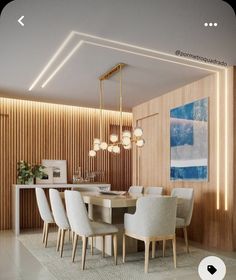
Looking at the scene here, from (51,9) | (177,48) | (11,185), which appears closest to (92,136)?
(11,185)

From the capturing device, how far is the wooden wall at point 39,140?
7207 mm

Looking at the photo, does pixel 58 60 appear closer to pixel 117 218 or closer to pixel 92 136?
pixel 117 218

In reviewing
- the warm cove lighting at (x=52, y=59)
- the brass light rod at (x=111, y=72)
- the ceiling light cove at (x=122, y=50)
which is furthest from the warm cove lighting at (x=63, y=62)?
the brass light rod at (x=111, y=72)

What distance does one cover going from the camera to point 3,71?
5.38 metres

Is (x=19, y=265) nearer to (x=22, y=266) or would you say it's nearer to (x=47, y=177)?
(x=22, y=266)

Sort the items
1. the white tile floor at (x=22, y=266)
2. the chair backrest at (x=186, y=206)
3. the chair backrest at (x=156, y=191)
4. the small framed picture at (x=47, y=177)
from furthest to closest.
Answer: the small framed picture at (x=47, y=177) < the chair backrest at (x=156, y=191) < the chair backrest at (x=186, y=206) < the white tile floor at (x=22, y=266)

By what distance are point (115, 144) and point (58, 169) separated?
2.79 m

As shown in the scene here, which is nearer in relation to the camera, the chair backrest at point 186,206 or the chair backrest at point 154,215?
the chair backrest at point 154,215

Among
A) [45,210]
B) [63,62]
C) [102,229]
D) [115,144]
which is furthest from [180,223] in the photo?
[63,62]

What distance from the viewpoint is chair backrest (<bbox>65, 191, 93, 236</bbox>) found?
3.99m

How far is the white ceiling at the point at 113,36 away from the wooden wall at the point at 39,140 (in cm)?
127

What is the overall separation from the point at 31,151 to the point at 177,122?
3.43 metres

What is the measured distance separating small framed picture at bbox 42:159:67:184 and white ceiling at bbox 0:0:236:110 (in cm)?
207

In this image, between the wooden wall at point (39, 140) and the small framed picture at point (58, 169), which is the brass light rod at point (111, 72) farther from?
the small framed picture at point (58, 169)
